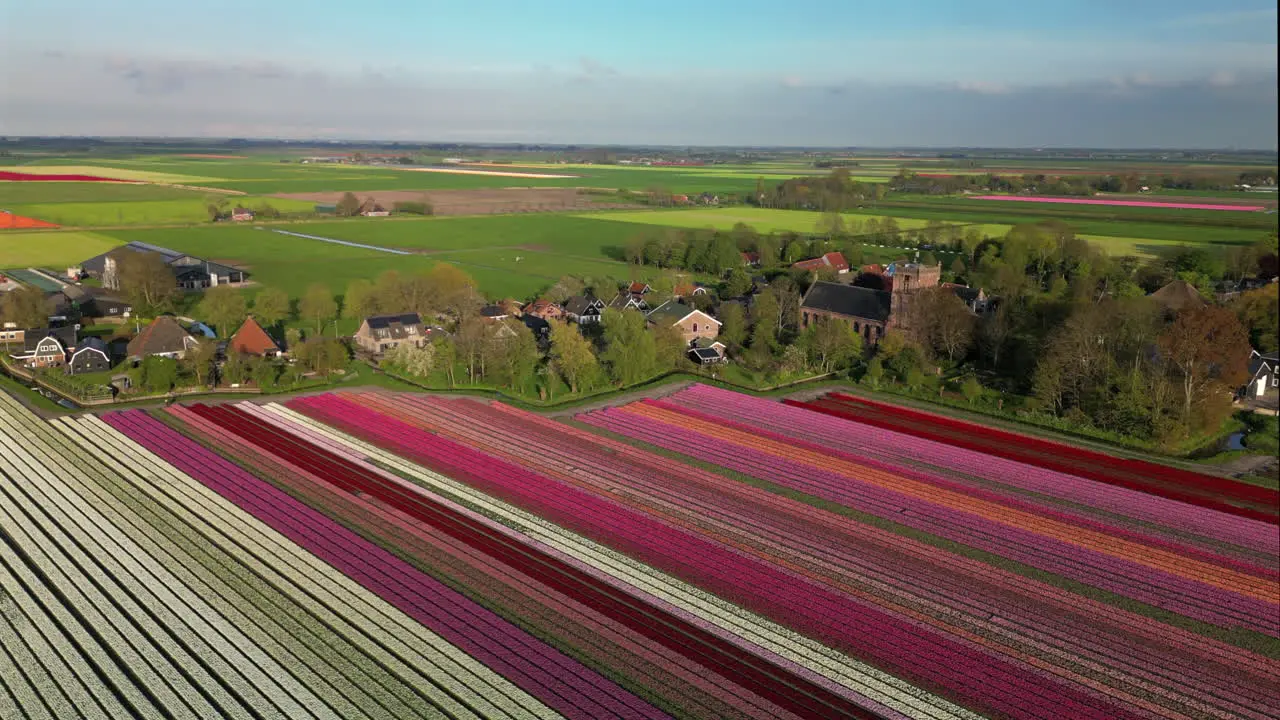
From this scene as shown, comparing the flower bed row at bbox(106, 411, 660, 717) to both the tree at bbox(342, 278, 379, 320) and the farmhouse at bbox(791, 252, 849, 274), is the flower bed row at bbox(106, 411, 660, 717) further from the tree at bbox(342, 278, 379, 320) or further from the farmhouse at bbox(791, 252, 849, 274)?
the farmhouse at bbox(791, 252, 849, 274)

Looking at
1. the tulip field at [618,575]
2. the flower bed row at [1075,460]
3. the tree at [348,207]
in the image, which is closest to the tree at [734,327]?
the flower bed row at [1075,460]

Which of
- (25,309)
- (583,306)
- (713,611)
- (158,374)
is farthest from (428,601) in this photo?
(25,309)

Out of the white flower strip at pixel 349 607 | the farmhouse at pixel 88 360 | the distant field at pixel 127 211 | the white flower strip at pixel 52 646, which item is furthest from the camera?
the distant field at pixel 127 211

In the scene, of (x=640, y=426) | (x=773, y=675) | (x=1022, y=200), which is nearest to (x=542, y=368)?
(x=640, y=426)

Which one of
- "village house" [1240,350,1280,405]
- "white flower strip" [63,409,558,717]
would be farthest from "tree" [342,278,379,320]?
"village house" [1240,350,1280,405]

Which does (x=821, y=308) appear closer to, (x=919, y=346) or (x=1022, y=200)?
(x=919, y=346)

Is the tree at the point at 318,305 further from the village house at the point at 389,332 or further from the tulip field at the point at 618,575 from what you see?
the tulip field at the point at 618,575

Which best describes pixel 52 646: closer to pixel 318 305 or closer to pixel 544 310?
pixel 318 305
